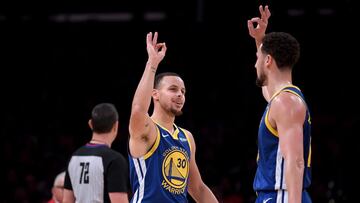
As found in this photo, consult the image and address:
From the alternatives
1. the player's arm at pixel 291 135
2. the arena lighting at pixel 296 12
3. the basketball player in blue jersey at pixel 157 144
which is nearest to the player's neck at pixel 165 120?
the basketball player in blue jersey at pixel 157 144

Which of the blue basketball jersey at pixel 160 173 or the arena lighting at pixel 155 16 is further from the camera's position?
the arena lighting at pixel 155 16

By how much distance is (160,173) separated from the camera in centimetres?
466

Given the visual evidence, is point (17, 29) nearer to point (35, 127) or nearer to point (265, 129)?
point (35, 127)

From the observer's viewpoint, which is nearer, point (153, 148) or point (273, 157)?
point (273, 157)

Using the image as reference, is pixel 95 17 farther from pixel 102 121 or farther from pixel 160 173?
pixel 160 173

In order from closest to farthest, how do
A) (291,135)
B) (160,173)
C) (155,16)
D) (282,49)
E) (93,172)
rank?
1. (291,135)
2. (282,49)
3. (160,173)
4. (93,172)
5. (155,16)

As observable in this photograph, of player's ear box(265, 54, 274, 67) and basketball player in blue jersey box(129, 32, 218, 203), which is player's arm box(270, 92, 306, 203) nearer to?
player's ear box(265, 54, 274, 67)

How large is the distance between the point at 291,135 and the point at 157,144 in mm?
1280

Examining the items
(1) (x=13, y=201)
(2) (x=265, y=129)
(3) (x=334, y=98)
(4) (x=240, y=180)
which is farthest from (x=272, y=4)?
(2) (x=265, y=129)

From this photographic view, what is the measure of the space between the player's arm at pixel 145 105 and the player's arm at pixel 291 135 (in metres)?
0.93

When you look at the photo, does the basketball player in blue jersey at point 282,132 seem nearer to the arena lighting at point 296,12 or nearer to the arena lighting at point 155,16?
the arena lighting at point 296,12

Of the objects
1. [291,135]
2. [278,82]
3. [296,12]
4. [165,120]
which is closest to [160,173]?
[165,120]

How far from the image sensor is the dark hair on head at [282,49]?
4.05 metres

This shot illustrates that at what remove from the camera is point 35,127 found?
13.1 meters
